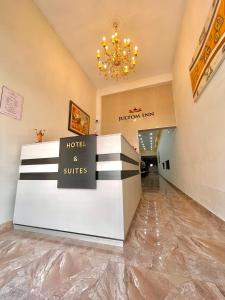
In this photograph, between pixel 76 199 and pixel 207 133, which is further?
pixel 207 133

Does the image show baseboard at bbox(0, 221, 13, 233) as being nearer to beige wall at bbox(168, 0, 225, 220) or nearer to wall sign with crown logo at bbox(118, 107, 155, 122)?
beige wall at bbox(168, 0, 225, 220)

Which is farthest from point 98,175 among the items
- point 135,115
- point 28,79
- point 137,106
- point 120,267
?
point 137,106

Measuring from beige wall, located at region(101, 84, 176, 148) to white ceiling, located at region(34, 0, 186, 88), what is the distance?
4.21 ft

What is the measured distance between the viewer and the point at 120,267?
1.15 meters

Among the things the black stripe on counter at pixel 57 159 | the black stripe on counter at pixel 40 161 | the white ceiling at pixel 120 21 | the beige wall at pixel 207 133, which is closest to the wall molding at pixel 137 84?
the white ceiling at pixel 120 21

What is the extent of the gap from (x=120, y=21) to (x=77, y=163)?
157 inches

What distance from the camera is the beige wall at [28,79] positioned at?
2.23 m

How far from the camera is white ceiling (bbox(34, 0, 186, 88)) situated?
321 centimetres

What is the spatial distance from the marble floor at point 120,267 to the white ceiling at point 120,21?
4751 millimetres

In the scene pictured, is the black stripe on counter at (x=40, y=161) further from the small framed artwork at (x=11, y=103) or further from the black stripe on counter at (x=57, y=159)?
the small framed artwork at (x=11, y=103)

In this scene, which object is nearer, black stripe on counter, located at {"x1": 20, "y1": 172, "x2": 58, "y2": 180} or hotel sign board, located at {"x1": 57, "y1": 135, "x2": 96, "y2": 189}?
hotel sign board, located at {"x1": 57, "y1": 135, "x2": 96, "y2": 189}

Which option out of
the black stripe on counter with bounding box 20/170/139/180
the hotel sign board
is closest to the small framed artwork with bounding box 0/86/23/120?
the black stripe on counter with bounding box 20/170/139/180

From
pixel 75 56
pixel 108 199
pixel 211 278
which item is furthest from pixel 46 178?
pixel 75 56

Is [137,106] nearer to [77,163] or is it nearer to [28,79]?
[28,79]
